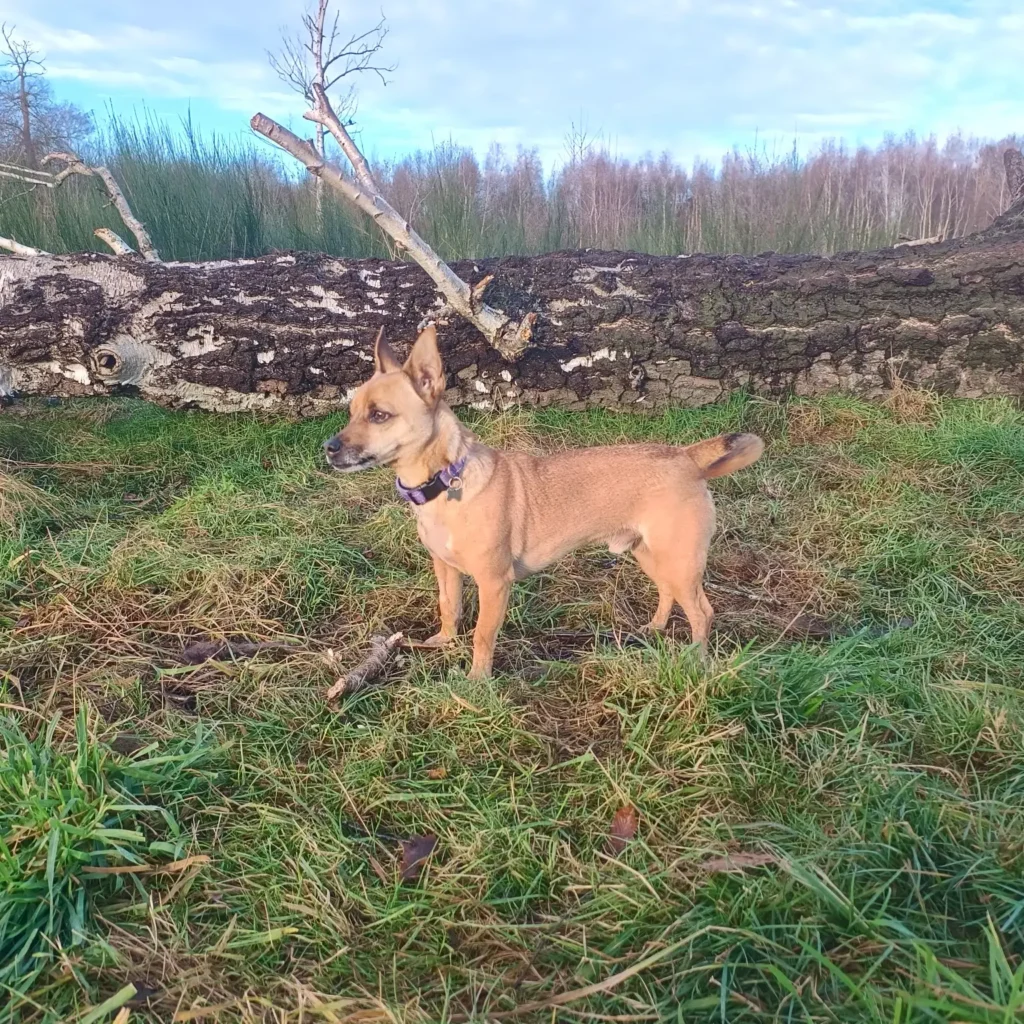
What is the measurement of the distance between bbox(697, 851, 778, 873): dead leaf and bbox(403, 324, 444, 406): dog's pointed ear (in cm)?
212

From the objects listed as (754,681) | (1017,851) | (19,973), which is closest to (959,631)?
(754,681)

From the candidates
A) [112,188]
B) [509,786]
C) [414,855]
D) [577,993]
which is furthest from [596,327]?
[577,993]

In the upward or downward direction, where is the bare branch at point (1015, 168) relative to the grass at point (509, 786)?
upward

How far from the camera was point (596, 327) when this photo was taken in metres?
5.93

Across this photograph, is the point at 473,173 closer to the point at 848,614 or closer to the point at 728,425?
the point at 728,425

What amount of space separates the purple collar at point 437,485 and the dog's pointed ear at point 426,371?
12.1 inches

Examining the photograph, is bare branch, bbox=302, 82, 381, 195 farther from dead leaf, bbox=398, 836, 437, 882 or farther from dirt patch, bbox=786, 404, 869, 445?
dead leaf, bbox=398, 836, 437, 882

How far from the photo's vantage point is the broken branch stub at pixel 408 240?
14.7 ft

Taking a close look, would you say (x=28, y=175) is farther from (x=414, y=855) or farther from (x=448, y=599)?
(x=414, y=855)

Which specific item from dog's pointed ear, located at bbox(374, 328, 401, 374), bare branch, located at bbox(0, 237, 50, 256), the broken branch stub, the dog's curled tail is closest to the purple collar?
dog's pointed ear, located at bbox(374, 328, 401, 374)

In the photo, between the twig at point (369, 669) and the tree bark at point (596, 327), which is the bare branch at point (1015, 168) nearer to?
the tree bark at point (596, 327)

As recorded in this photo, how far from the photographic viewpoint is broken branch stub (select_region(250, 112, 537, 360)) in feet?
14.7

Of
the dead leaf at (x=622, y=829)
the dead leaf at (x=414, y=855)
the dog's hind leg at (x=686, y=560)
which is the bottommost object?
the dead leaf at (x=414, y=855)

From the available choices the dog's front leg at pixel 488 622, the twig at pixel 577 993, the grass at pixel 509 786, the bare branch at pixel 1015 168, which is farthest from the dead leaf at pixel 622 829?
the bare branch at pixel 1015 168
